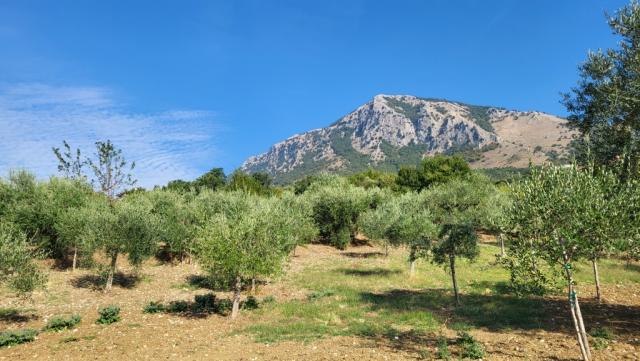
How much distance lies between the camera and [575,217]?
1416cm

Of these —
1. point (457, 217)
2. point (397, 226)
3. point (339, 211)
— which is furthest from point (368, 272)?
point (339, 211)

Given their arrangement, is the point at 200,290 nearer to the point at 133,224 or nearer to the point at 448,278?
the point at 133,224

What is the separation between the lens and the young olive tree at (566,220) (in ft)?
46.4

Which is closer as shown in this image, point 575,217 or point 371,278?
point 575,217

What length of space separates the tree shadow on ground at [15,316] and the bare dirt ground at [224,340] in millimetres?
54

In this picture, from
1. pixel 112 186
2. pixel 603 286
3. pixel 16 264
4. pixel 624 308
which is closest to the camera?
pixel 16 264

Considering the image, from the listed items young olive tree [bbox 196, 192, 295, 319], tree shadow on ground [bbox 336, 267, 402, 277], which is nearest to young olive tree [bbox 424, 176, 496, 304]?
tree shadow on ground [bbox 336, 267, 402, 277]

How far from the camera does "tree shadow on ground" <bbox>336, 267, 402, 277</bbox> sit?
133 ft

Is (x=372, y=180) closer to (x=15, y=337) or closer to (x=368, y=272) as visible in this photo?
(x=368, y=272)

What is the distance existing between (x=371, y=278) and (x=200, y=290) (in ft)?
52.3

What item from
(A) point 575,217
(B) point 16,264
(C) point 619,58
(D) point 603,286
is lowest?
(D) point 603,286

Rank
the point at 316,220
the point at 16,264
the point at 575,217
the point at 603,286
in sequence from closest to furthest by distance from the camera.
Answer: the point at 575,217, the point at 16,264, the point at 603,286, the point at 316,220

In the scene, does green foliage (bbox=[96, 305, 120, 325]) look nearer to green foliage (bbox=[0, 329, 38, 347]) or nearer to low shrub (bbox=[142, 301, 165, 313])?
low shrub (bbox=[142, 301, 165, 313])

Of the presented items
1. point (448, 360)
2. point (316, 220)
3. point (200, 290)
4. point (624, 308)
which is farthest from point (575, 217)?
point (316, 220)
